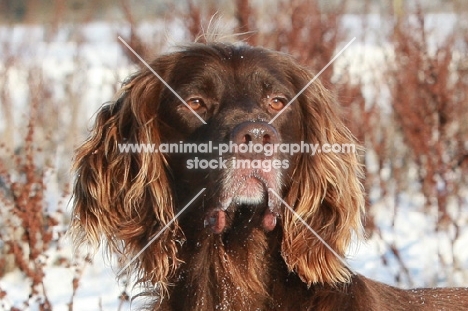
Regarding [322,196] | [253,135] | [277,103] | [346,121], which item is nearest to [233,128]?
[253,135]

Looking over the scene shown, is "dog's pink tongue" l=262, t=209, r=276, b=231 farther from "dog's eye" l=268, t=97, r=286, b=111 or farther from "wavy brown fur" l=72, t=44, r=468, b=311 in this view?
"dog's eye" l=268, t=97, r=286, b=111

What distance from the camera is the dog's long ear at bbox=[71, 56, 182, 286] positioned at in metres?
3.71

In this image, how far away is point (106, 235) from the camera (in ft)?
12.3

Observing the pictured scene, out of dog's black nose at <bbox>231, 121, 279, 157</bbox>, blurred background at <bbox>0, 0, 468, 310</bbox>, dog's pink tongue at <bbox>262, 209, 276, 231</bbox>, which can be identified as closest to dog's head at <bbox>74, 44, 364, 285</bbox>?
dog's pink tongue at <bbox>262, 209, 276, 231</bbox>

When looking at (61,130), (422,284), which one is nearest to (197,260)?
(422,284)

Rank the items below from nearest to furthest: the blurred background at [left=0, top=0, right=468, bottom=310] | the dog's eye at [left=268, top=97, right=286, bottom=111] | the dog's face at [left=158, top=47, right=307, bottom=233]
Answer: the dog's face at [left=158, top=47, right=307, bottom=233]
the dog's eye at [left=268, top=97, right=286, bottom=111]
the blurred background at [left=0, top=0, right=468, bottom=310]

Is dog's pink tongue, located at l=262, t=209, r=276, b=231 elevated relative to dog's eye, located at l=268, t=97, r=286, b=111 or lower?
lower

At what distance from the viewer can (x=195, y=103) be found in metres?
3.66

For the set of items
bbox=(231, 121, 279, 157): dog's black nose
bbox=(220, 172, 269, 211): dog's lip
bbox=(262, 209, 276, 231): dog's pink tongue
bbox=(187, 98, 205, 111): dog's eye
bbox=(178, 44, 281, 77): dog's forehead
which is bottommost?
bbox=(262, 209, 276, 231): dog's pink tongue

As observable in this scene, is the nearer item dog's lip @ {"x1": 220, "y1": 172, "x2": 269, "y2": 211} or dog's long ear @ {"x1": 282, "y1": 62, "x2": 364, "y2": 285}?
dog's lip @ {"x1": 220, "y1": 172, "x2": 269, "y2": 211}

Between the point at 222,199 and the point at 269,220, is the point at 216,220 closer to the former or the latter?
the point at 222,199

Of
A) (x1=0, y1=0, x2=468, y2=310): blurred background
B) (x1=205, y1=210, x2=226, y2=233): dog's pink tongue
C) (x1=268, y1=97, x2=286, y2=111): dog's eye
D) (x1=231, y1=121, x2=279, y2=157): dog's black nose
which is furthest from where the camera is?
(x1=0, y1=0, x2=468, y2=310): blurred background

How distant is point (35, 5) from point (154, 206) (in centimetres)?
1179

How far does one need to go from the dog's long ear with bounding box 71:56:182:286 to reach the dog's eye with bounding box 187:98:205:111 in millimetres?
257
